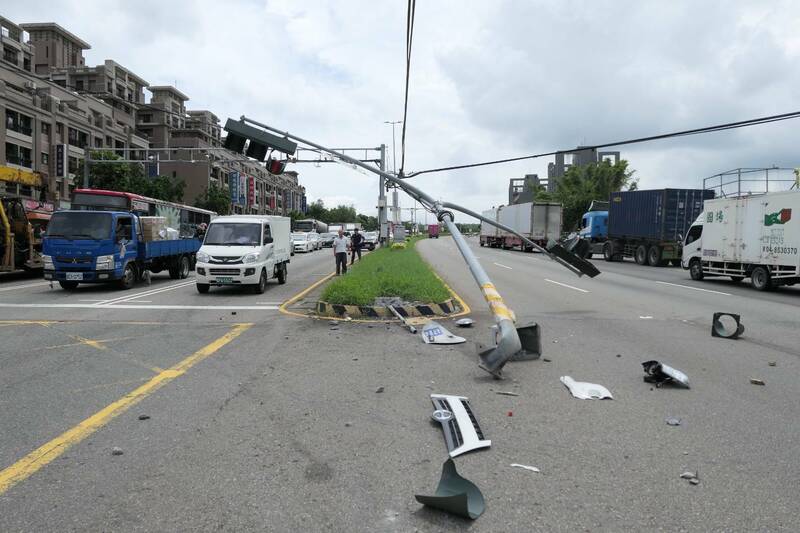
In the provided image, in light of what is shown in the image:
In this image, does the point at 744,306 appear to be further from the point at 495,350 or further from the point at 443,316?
the point at 495,350

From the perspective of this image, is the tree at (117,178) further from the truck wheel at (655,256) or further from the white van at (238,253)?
the truck wheel at (655,256)

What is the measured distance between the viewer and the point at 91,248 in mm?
15172

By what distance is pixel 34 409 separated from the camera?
5199 millimetres

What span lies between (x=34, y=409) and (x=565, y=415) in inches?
189

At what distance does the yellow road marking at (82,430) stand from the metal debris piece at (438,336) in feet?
10.3

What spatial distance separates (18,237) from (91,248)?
Answer: 5.63 meters

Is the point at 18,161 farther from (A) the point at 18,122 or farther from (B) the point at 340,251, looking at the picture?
(B) the point at 340,251

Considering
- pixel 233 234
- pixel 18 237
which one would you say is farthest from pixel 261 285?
pixel 18 237

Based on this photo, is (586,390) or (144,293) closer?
(586,390)

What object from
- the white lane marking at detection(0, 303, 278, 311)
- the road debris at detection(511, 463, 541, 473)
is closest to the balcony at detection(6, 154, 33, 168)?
the white lane marking at detection(0, 303, 278, 311)

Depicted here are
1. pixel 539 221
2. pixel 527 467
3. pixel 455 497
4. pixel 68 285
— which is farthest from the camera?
pixel 539 221

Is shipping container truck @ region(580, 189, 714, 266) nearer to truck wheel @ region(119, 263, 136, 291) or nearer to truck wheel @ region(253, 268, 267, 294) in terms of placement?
truck wheel @ region(253, 268, 267, 294)

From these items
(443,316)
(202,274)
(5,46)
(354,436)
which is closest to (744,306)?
(443,316)

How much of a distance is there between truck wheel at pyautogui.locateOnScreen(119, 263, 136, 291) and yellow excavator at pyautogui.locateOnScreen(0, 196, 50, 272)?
14.1 feet
